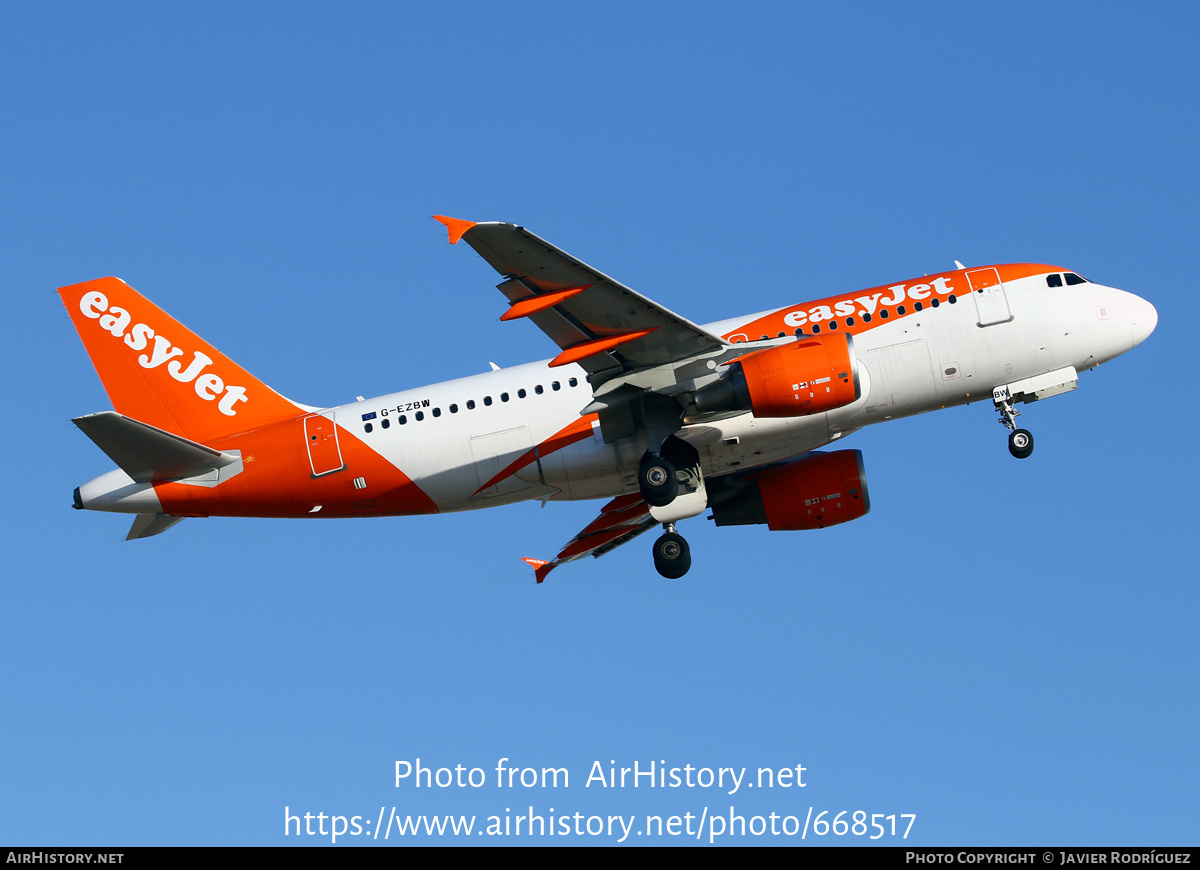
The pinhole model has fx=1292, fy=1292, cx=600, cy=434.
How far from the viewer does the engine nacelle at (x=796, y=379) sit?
3234 centimetres

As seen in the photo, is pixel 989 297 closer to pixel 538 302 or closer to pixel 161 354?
pixel 538 302

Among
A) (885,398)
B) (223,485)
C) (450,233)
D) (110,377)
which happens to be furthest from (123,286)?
(885,398)

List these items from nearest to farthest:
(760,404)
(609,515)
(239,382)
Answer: (760,404)
(239,382)
(609,515)

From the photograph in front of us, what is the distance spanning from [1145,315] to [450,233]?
2072 centimetres

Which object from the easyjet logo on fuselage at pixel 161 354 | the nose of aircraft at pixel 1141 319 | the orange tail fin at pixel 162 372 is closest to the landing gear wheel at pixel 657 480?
the orange tail fin at pixel 162 372

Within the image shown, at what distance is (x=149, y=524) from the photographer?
3628 centimetres

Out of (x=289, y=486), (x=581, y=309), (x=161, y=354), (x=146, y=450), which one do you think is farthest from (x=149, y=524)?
(x=581, y=309)

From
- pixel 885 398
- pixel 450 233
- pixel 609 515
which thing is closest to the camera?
pixel 450 233

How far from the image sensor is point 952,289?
35562 mm

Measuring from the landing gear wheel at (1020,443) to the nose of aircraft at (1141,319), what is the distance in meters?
4.20

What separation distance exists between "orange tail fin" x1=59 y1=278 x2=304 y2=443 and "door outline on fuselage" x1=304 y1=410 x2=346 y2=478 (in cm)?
139

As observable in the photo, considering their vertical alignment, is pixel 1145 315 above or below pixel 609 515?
above

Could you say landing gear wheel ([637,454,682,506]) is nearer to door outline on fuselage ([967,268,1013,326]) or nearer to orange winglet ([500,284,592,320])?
orange winglet ([500,284,592,320])

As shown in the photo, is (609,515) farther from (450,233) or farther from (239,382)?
(450,233)
